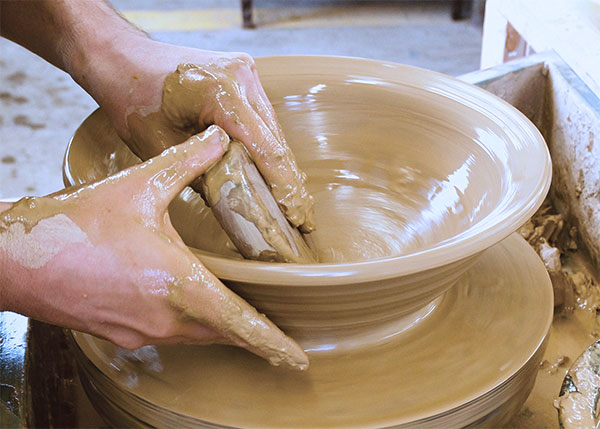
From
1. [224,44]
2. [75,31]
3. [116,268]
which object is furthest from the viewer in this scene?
[224,44]

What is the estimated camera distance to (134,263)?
825mm

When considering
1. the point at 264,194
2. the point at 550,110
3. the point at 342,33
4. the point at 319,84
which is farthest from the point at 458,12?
the point at 264,194

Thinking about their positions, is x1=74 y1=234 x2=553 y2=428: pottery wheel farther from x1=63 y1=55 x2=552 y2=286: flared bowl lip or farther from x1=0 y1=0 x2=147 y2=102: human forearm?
x1=0 y1=0 x2=147 y2=102: human forearm

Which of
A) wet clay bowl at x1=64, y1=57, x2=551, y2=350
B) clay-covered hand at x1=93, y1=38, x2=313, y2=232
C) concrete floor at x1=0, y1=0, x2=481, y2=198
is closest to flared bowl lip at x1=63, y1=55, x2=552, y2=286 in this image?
wet clay bowl at x1=64, y1=57, x2=551, y2=350

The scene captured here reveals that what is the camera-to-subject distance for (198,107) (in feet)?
3.58

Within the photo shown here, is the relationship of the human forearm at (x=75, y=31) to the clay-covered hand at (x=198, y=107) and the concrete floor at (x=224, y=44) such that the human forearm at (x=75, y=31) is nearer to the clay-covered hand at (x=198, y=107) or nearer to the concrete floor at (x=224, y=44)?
the clay-covered hand at (x=198, y=107)

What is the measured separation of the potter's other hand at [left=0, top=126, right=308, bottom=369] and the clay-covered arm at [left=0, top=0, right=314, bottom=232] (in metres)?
0.22

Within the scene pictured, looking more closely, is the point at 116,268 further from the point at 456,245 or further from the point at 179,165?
the point at 456,245

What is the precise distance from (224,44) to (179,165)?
3677 millimetres

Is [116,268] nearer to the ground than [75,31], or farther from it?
nearer to the ground

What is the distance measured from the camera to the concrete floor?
3.30 m

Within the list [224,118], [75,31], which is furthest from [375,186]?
[75,31]

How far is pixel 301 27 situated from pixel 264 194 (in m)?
3.95

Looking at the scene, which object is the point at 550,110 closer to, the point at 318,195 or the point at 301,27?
the point at 318,195
